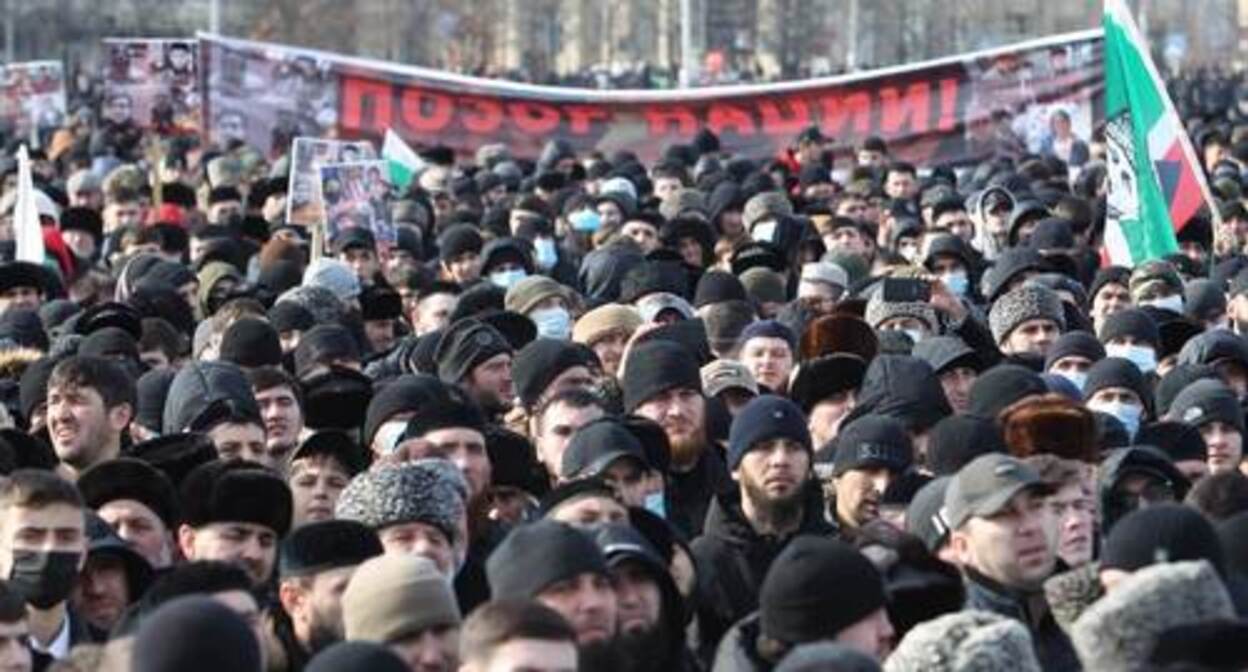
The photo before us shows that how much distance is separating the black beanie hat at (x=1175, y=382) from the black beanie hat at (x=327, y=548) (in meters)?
4.64

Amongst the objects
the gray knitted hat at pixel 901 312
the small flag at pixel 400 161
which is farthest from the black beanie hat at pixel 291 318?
the small flag at pixel 400 161

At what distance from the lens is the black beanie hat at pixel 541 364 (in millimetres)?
14727

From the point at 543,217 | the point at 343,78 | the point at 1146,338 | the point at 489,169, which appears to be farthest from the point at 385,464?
the point at 343,78

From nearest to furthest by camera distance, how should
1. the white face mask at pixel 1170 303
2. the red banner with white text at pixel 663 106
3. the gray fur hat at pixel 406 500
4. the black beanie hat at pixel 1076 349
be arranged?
1. the gray fur hat at pixel 406 500
2. the black beanie hat at pixel 1076 349
3. the white face mask at pixel 1170 303
4. the red banner with white text at pixel 663 106

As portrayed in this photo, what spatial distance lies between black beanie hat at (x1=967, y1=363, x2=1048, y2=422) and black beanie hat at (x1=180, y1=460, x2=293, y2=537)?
2.89 metres

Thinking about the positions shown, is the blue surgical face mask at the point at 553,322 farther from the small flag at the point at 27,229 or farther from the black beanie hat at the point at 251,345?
the small flag at the point at 27,229

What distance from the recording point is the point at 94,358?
47.7 feet

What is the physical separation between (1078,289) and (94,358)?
6367 mm

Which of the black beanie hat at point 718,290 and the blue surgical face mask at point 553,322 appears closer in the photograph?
the blue surgical face mask at point 553,322

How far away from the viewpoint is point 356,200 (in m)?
23.1

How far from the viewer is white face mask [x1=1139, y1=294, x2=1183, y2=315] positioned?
59.1 feet

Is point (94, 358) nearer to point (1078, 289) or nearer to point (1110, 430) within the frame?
point (1110, 430)

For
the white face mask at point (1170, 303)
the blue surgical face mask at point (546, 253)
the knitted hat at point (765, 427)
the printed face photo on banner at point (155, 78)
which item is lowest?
the blue surgical face mask at point (546, 253)

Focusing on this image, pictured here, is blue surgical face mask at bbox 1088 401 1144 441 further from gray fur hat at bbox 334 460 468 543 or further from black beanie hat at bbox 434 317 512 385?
gray fur hat at bbox 334 460 468 543
